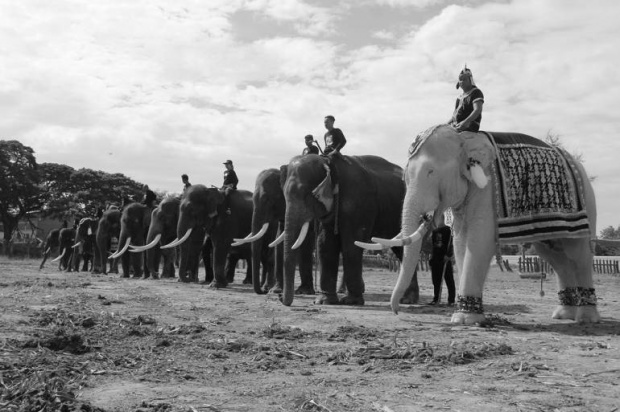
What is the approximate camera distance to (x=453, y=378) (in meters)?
5.76

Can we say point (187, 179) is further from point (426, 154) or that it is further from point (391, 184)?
point (426, 154)

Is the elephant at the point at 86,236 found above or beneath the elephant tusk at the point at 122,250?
above

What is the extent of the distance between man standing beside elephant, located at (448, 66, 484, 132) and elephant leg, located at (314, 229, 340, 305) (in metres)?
3.90

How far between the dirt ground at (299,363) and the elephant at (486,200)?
2.42 ft

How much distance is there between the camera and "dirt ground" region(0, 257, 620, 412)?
4906 mm

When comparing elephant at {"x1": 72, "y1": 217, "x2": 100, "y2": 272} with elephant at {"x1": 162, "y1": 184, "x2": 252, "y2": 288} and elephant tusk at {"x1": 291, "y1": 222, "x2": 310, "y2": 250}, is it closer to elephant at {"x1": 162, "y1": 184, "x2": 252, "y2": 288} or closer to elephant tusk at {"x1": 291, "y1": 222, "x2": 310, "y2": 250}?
elephant at {"x1": 162, "y1": 184, "x2": 252, "y2": 288}

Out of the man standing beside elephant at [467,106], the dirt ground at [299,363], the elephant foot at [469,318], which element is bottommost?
the dirt ground at [299,363]

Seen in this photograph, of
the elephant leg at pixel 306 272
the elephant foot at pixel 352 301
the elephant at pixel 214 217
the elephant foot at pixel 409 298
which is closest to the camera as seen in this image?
the elephant foot at pixel 352 301

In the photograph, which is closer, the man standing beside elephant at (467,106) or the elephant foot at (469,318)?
the elephant foot at (469,318)

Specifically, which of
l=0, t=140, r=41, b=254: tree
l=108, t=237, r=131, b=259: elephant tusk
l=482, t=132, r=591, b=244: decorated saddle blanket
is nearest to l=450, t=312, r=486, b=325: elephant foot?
l=482, t=132, r=591, b=244: decorated saddle blanket

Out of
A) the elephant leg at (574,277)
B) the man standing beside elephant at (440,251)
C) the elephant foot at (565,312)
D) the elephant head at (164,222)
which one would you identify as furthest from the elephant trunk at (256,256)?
the elephant head at (164,222)

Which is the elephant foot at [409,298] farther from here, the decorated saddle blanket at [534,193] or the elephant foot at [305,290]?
the decorated saddle blanket at [534,193]

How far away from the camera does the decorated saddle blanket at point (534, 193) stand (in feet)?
31.1

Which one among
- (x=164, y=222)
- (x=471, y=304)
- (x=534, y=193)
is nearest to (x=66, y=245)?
(x=164, y=222)
